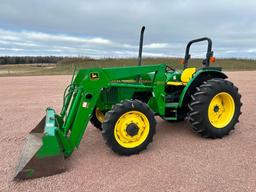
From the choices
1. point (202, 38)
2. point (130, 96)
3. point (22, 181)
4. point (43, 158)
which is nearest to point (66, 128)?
point (43, 158)

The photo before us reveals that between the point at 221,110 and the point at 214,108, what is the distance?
0.25 m

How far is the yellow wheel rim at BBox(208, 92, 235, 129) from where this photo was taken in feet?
16.1

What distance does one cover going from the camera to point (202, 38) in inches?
209

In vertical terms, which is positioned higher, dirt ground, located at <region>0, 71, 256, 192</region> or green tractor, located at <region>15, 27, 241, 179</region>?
green tractor, located at <region>15, 27, 241, 179</region>

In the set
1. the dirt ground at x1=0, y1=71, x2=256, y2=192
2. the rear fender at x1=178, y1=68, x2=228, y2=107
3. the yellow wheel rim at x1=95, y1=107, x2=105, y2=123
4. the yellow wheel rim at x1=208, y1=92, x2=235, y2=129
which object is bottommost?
the dirt ground at x1=0, y1=71, x2=256, y2=192

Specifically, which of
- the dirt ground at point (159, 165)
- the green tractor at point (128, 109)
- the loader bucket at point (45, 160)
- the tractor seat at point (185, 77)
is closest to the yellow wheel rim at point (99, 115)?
the green tractor at point (128, 109)

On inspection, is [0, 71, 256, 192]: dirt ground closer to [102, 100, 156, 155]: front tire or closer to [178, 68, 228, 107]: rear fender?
[102, 100, 156, 155]: front tire

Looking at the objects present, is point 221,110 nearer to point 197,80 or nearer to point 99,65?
point 197,80

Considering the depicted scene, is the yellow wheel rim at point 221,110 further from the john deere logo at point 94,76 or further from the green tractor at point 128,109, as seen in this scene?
the john deere logo at point 94,76

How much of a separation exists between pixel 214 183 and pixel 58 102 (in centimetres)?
701

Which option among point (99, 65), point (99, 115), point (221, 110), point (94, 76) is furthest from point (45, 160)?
point (99, 65)

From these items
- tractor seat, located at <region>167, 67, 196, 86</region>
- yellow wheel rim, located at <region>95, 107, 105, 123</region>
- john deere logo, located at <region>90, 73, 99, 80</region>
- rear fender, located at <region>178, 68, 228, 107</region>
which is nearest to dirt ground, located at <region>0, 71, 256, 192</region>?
yellow wheel rim, located at <region>95, 107, 105, 123</region>

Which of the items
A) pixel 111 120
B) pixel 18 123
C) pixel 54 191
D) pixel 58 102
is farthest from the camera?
pixel 58 102

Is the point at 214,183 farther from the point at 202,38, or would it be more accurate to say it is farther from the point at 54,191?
the point at 202,38
